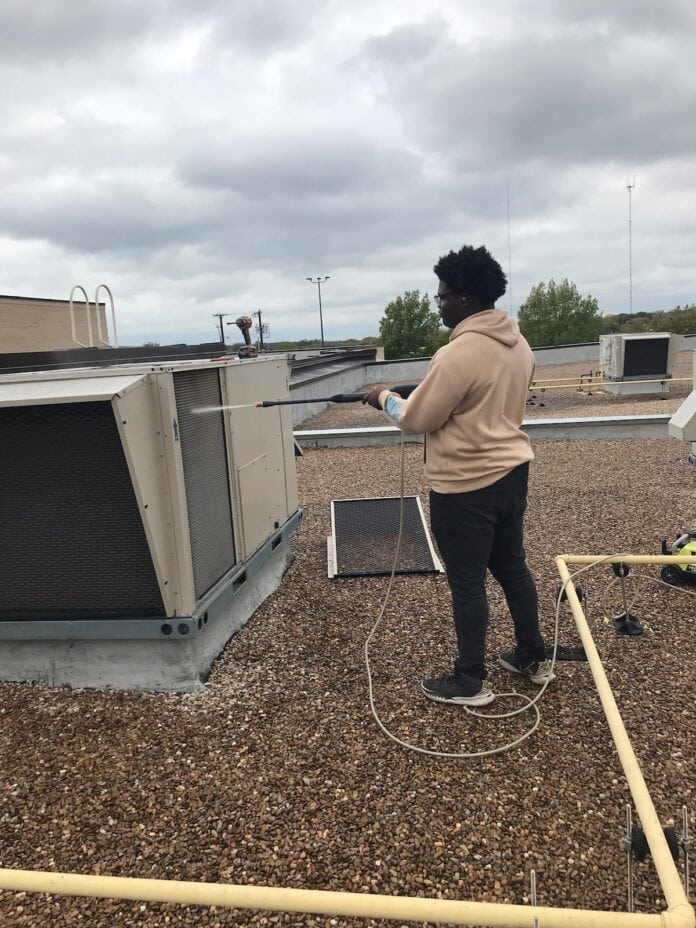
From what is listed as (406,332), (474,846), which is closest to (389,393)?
(474,846)

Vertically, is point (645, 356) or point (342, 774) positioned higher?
point (645, 356)

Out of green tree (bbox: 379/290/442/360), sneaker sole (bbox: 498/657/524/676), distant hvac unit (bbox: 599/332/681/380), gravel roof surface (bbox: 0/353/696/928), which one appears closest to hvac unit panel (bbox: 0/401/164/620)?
gravel roof surface (bbox: 0/353/696/928)

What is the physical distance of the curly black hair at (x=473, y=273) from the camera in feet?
8.75

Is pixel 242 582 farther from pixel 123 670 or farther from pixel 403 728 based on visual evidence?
pixel 403 728

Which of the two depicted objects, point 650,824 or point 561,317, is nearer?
point 650,824

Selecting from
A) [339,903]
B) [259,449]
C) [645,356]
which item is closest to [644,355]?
[645,356]

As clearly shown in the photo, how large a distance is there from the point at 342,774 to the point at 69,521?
157 centimetres

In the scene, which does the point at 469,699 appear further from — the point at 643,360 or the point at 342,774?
the point at 643,360

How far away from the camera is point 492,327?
2646 millimetres

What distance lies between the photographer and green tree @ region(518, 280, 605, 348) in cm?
5450

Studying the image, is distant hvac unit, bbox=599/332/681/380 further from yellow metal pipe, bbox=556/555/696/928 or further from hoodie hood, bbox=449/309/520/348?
yellow metal pipe, bbox=556/555/696/928

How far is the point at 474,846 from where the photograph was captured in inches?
86.7

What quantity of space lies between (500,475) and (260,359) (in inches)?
77.0

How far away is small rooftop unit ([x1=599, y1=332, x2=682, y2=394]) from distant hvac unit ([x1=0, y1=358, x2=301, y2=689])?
43.9 ft
